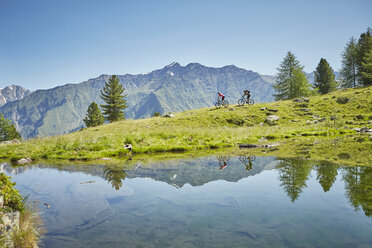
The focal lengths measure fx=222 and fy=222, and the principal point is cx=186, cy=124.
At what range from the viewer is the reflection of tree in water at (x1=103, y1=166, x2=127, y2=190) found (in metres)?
9.36

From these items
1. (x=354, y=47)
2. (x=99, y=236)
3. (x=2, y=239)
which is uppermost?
(x=354, y=47)

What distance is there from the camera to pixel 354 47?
7112cm

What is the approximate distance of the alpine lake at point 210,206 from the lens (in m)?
4.69

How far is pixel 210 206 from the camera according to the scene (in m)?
6.51

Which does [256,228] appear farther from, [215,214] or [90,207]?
[90,207]

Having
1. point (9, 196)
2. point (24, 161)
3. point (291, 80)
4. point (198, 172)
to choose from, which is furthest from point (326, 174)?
point (291, 80)

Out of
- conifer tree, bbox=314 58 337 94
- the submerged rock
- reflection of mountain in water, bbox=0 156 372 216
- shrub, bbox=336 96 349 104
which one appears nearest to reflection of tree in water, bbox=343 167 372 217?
A: reflection of mountain in water, bbox=0 156 372 216

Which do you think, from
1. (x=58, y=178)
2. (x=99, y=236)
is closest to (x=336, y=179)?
(x=99, y=236)

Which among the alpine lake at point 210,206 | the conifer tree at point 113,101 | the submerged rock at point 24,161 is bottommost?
the alpine lake at point 210,206

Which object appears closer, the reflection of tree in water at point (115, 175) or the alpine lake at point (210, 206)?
the alpine lake at point (210, 206)

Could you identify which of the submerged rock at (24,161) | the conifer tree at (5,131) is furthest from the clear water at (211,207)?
the conifer tree at (5,131)

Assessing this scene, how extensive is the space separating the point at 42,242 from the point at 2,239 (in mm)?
872

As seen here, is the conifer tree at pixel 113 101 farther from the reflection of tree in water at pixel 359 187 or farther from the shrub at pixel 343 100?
the reflection of tree in water at pixel 359 187

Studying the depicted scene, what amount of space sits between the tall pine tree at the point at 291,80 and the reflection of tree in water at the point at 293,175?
6130cm
